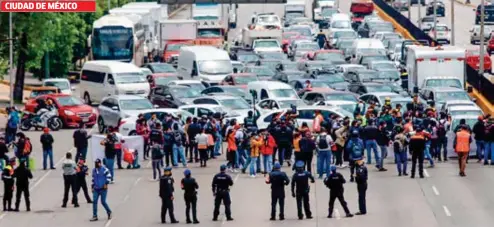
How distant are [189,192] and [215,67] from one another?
116ft

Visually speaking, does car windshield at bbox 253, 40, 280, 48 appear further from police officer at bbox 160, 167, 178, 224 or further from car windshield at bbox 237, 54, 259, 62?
police officer at bbox 160, 167, 178, 224

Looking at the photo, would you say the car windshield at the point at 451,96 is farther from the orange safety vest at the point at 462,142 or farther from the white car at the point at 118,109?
the orange safety vest at the point at 462,142

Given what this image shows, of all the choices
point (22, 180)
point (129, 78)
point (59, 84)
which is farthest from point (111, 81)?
point (22, 180)

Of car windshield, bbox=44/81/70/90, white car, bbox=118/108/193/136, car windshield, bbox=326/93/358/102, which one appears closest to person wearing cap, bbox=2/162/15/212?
white car, bbox=118/108/193/136

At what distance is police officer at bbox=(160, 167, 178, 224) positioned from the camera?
36812 mm

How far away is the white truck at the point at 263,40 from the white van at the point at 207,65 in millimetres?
12692

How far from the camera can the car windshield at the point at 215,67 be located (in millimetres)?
72062

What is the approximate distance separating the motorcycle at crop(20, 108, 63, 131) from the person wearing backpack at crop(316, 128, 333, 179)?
1733cm

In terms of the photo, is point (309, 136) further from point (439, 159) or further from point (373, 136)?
point (439, 159)

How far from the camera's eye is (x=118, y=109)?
56.4m

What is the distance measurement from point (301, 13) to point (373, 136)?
73550mm

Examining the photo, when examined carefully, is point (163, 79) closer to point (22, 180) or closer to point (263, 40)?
point (263, 40)

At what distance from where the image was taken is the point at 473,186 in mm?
43031

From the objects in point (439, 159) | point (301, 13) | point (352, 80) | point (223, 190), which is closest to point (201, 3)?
point (301, 13)
